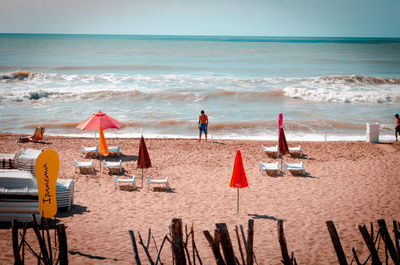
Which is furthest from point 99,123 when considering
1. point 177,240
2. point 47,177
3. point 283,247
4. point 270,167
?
point 283,247

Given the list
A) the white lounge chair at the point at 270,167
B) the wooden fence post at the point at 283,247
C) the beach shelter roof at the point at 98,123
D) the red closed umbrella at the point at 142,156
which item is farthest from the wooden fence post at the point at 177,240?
the beach shelter roof at the point at 98,123

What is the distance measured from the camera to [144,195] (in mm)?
10844

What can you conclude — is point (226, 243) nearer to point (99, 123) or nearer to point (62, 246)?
point (62, 246)

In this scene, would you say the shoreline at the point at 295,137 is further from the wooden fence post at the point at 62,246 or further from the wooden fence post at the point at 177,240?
the wooden fence post at the point at 62,246

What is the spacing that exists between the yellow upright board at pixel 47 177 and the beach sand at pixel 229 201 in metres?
0.90

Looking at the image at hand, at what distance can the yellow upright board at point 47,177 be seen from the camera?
22.5 ft

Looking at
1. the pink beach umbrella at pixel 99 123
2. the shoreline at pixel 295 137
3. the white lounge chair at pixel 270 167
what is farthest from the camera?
the shoreline at pixel 295 137

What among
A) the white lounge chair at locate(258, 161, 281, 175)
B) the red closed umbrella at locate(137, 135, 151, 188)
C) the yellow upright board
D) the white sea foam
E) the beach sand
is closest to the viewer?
the yellow upright board

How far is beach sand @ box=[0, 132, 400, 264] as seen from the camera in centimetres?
762

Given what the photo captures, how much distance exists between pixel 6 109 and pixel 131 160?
15.5 metres

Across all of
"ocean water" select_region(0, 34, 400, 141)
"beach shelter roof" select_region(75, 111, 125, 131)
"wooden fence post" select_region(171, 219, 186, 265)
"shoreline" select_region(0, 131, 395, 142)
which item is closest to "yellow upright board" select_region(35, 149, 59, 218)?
"wooden fence post" select_region(171, 219, 186, 265)

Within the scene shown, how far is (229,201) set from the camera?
10422mm

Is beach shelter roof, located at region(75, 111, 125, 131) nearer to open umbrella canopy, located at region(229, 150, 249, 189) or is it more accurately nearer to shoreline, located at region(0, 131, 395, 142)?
shoreline, located at region(0, 131, 395, 142)

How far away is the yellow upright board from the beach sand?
2.96 feet
